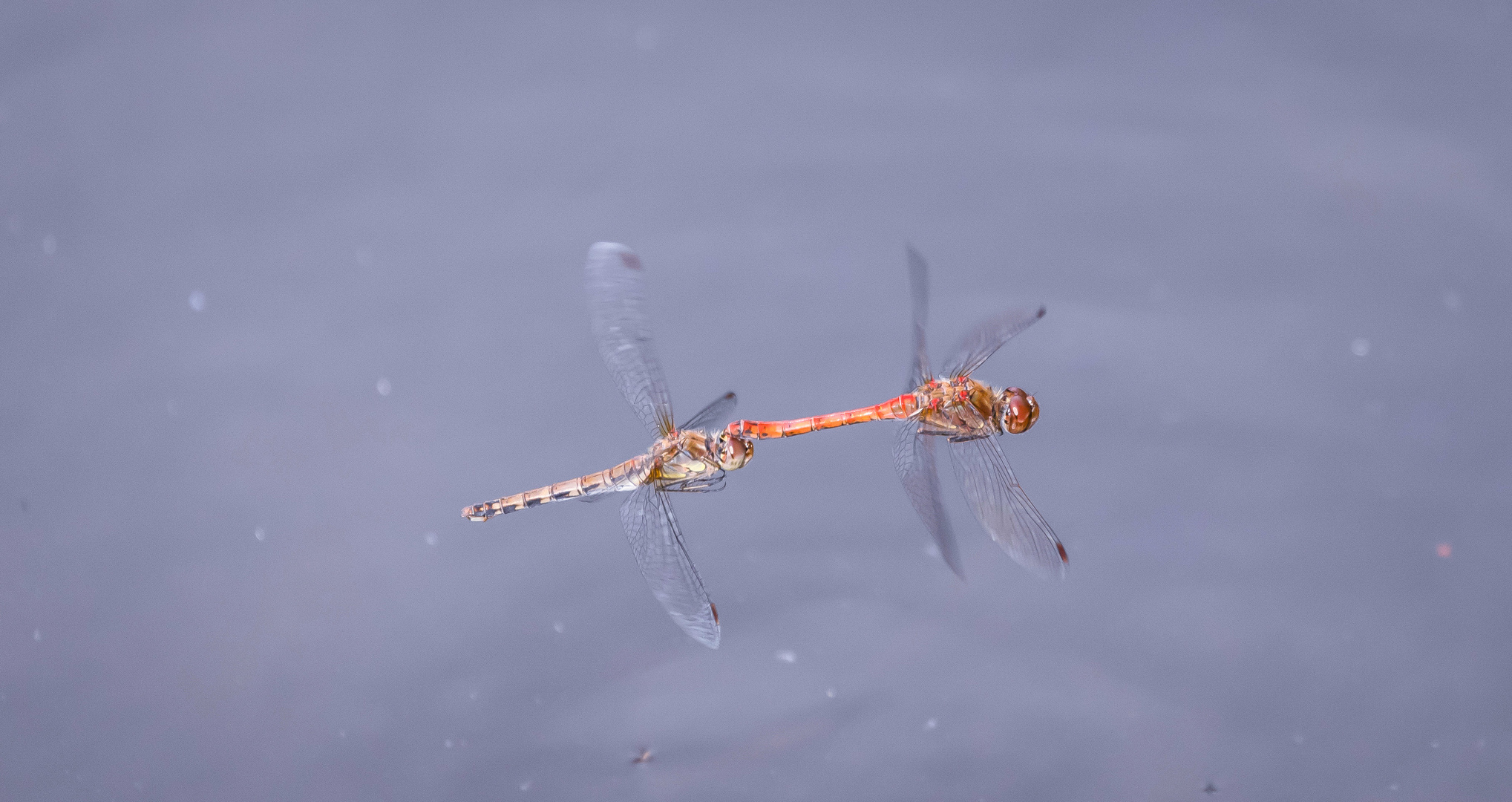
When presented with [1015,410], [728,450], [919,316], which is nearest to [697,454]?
[728,450]

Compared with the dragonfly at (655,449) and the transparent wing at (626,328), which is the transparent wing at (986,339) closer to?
the dragonfly at (655,449)

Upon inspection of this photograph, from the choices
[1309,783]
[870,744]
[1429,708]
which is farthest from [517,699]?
[1429,708]

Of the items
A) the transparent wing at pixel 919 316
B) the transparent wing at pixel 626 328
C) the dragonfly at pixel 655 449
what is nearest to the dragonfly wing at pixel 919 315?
the transparent wing at pixel 919 316

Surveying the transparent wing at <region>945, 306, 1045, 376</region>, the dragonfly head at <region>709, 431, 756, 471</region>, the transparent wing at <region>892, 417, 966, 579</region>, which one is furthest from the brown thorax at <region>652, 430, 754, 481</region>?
→ the transparent wing at <region>945, 306, 1045, 376</region>

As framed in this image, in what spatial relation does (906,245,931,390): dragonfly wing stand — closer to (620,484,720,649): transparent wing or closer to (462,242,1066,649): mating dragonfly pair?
(462,242,1066,649): mating dragonfly pair

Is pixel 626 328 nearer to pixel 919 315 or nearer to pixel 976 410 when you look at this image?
pixel 919 315
